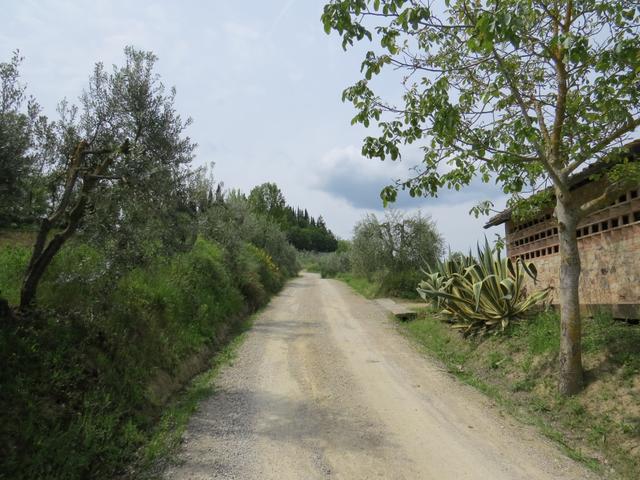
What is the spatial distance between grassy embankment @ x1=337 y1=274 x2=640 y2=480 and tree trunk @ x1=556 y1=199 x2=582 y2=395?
221 mm

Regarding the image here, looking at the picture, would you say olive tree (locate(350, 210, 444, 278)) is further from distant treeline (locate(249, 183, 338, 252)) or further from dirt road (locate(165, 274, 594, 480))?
distant treeline (locate(249, 183, 338, 252))

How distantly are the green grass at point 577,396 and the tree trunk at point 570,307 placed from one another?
8.5 inches

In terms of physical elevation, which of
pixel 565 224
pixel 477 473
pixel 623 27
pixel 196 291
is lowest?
pixel 477 473

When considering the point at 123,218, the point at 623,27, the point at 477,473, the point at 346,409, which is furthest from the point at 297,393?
the point at 623,27

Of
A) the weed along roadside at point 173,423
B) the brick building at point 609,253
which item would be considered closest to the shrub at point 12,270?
the weed along roadside at point 173,423

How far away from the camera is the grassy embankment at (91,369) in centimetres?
434

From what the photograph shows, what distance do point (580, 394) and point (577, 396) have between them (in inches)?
2.1

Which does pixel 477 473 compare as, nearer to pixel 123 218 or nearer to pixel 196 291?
pixel 123 218

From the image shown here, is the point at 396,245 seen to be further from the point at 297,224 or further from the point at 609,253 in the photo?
the point at 297,224

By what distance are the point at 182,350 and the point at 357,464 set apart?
16.8ft

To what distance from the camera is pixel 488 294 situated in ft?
31.5

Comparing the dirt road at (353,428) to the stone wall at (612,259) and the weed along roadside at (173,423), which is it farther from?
the stone wall at (612,259)

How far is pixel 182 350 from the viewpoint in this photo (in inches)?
342

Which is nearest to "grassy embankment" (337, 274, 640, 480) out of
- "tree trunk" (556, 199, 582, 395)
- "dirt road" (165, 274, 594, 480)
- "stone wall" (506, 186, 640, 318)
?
"tree trunk" (556, 199, 582, 395)
